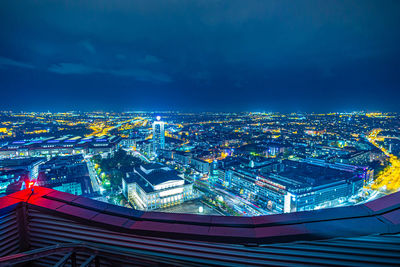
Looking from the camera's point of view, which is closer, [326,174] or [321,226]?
[321,226]

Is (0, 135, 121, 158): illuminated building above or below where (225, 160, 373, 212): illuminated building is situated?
above

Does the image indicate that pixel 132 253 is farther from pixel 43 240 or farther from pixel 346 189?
pixel 346 189

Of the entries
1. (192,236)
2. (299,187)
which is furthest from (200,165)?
(192,236)

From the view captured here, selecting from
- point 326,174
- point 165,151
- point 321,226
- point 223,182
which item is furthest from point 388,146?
point 321,226

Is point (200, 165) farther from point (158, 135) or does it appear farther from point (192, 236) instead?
point (192, 236)

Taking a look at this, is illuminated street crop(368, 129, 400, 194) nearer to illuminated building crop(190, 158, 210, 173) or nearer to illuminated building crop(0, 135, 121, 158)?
illuminated building crop(190, 158, 210, 173)

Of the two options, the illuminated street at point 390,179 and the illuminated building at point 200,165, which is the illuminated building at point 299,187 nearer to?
the illuminated street at point 390,179

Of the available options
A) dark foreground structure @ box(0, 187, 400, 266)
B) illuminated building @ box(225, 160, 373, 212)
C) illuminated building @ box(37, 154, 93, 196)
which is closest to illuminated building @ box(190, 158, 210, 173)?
illuminated building @ box(225, 160, 373, 212)
